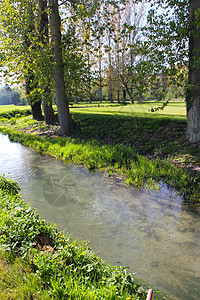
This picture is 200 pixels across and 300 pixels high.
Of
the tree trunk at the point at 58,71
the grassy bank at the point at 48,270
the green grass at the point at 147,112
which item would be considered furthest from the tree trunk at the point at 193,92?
the tree trunk at the point at 58,71

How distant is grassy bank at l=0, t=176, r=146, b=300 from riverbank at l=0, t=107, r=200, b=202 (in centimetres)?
360

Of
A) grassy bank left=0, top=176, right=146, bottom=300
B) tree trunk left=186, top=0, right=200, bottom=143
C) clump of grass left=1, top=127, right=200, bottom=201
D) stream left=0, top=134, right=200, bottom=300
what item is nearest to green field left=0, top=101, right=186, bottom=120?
tree trunk left=186, top=0, right=200, bottom=143

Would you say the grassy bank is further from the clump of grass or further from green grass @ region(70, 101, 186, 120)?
green grass @ region(70, 101, 186, 120)

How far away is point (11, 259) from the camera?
3.31 m

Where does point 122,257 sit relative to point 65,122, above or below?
below

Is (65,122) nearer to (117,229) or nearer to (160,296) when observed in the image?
(117,229)

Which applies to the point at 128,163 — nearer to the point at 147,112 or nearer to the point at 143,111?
the point at 147,112

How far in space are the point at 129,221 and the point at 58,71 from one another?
9552 mm

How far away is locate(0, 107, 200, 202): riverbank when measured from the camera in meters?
7.01

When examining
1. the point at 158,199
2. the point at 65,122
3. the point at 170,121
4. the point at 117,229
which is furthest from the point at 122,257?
the point at 65,122

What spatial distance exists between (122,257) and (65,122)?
1069 centimetres

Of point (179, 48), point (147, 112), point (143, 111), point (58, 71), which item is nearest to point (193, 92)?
point (179, 48)

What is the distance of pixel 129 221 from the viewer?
4.97 metres

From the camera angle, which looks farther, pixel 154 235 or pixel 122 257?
pixel 154 235
